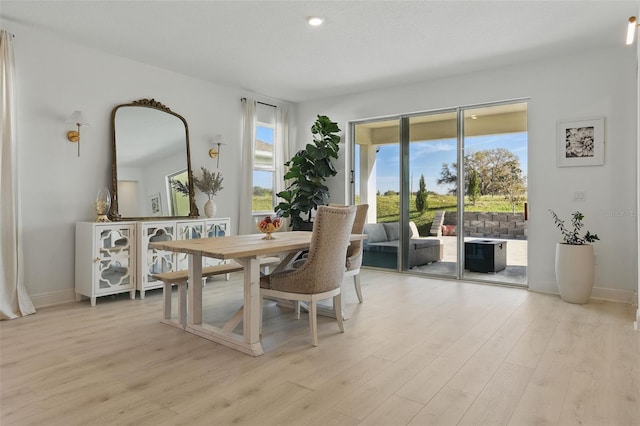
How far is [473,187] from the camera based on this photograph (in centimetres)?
512

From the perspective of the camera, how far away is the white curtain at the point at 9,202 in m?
3.52

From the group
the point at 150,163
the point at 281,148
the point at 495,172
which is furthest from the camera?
the point at 281,148

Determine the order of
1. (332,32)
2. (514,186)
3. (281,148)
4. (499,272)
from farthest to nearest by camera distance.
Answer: (281,148) → (499,272) → (514,186) → (332,32)

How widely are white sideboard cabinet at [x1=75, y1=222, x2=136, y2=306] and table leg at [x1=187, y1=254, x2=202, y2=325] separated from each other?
4.43 feet

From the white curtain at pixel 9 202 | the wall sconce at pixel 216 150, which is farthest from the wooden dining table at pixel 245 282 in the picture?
the wall sconce at pixel 216 150

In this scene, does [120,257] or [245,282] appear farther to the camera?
[120,257]

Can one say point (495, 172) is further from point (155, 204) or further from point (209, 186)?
point (155, 204)

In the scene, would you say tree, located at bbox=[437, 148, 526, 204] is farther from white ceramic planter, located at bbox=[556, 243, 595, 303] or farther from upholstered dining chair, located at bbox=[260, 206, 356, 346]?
upholstered dining chair, located at bbox=[260, 206, 356, 346]

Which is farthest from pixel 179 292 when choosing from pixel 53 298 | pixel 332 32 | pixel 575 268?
pixel 575 268

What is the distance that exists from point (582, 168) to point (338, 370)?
141 inches

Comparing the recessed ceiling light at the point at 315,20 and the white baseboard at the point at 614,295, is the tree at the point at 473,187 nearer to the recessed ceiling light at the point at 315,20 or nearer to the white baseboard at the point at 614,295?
the white baseboard at the point at 614,295

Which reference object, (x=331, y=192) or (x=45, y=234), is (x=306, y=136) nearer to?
(x=331, y=192)

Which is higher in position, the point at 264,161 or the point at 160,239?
the point at 264,161

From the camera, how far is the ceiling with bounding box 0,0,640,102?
332cm
